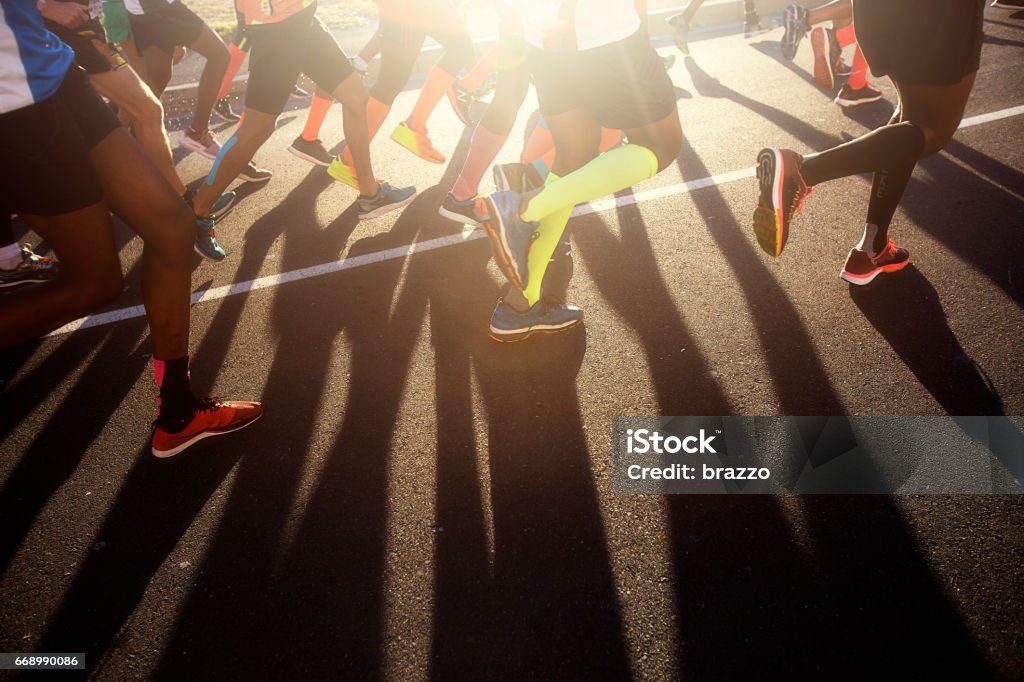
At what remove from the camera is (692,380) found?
2.67 m

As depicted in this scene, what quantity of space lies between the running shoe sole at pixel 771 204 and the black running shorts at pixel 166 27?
4134 mm

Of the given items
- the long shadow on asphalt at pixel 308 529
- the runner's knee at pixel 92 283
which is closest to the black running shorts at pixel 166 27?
the long shadow on asphalt at pixel 308 529

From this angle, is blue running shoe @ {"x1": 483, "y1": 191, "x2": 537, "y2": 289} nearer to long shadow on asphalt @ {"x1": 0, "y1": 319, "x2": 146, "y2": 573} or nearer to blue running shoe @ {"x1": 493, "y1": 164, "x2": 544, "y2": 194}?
blue running shoe @ {"x1": 493, "y1": 164, "x2": 544, "y2": 194}

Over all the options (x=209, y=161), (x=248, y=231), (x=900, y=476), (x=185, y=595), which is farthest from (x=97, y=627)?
(x=209, y=161)

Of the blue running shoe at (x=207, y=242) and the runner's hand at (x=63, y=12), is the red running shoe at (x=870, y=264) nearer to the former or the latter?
the blue running shoe at (x=207, y=242)

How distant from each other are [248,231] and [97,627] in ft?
9.42

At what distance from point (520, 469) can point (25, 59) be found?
76.4 inches

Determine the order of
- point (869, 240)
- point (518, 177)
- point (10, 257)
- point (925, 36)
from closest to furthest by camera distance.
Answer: point (925, 36), point (518, 177), point (869, 240), point (10, 257)

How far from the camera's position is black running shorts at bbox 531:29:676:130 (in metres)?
2.48

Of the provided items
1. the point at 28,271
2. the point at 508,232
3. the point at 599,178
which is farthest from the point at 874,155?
the point at 28,271

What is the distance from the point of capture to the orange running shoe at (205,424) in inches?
99.7

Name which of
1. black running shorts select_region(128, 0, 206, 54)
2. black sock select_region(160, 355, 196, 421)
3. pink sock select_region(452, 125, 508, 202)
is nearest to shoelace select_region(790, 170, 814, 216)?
pink sock select_region(452, 125, 508, 202)

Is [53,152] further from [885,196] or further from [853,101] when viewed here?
[853,101]

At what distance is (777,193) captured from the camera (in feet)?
9.08
